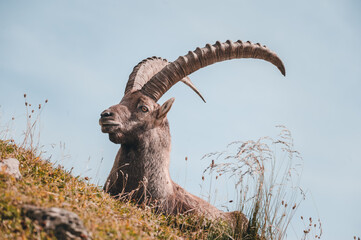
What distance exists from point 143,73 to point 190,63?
1358 millimetres

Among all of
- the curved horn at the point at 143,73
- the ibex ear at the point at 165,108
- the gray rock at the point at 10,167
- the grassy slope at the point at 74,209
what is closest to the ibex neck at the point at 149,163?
the ibex ear at the point at 165,108

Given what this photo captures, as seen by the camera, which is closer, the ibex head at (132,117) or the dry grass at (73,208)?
the dry grass at (73,208)

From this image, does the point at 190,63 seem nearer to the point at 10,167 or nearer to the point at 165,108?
the point at 165,108

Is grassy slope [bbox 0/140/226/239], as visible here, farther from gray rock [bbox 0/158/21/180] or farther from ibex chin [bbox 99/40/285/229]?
ibex chin [bbox 99/40/285/229]

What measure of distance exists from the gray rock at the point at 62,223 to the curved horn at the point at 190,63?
13.6 ft

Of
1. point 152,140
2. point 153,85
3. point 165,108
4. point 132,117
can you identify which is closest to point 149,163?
point 152,140

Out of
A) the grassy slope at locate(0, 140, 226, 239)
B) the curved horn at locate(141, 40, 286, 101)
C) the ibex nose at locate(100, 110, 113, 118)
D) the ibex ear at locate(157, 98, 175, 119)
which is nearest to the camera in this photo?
the grassy slope at locate(0, 140, 226, 239)

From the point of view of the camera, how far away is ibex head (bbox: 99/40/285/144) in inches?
279

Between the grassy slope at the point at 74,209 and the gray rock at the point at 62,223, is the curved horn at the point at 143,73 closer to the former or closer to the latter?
the grassy slope at the point at 74,209

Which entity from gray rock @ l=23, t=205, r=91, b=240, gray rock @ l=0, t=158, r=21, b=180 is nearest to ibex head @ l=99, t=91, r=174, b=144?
gray rock @ l=0, t=158, r=21, b=180

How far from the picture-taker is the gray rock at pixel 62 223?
4.05 m

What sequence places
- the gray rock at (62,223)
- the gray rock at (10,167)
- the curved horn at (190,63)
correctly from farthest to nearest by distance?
1. the curved horn at (190,63)
2. the gray rock at (10,167)
3. the gray rock at (62,223)

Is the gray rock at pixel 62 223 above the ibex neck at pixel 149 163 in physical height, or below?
below

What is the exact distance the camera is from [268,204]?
680 centimetres
